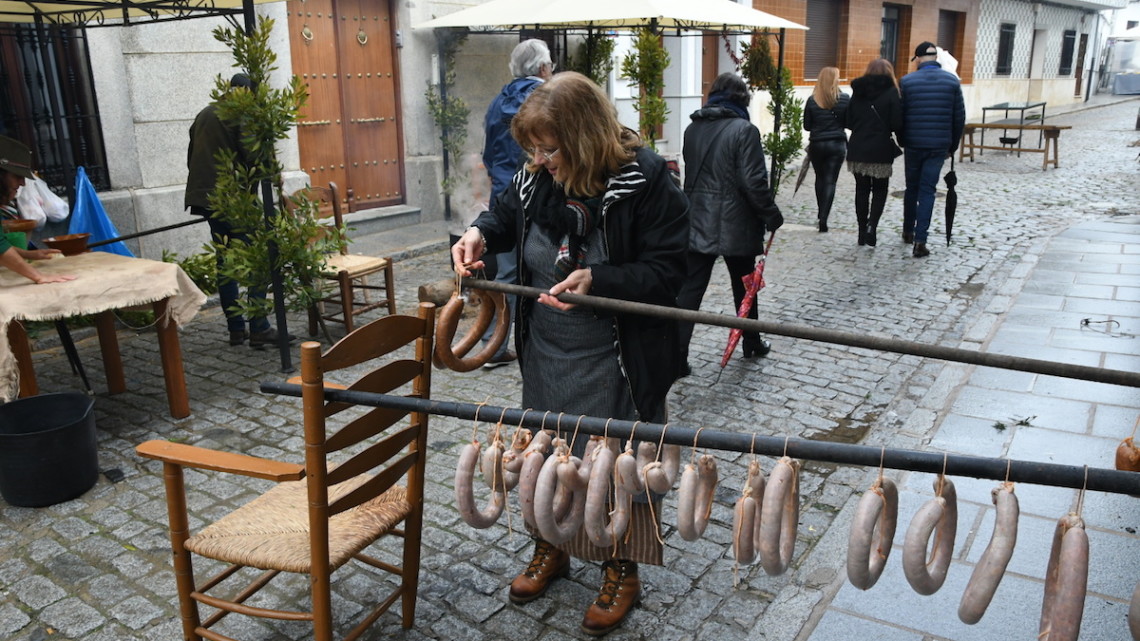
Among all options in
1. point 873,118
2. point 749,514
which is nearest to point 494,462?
point 749,514

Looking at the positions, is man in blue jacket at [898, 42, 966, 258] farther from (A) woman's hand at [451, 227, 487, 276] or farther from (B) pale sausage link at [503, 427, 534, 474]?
(B) pale sausage link at [503, 427, 534, 474]

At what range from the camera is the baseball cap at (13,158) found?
4.38 meters

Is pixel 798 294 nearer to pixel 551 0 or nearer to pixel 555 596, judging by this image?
pixel 551 0

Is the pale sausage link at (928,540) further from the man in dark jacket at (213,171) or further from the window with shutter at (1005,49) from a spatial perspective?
the window with shutter at (1005,49)

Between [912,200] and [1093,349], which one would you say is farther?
[912,200]

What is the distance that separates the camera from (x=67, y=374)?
5602mm

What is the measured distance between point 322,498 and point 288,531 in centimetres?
41

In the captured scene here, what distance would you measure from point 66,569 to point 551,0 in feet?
19.6

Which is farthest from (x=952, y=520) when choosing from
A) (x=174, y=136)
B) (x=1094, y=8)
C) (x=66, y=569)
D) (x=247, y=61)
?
(x=1094, y=8)

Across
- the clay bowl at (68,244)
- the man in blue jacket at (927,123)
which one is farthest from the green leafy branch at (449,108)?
the clay bowl at (68,244)

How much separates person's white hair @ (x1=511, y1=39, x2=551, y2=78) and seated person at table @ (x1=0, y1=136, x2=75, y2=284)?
274 cm

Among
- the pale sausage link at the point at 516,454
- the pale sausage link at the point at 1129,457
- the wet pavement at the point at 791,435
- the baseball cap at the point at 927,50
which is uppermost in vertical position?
the baseball cap at the point at 927,50

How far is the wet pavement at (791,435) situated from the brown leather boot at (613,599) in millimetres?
65

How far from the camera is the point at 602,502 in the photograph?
2.17 meters
